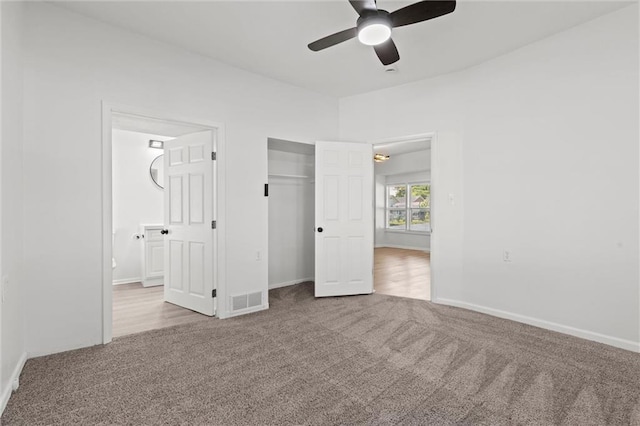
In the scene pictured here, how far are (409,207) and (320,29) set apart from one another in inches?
300

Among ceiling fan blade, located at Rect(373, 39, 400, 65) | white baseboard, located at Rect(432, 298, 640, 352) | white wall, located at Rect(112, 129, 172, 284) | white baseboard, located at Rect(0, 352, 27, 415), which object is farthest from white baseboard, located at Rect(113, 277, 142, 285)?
ceiling fan blade, located at Rect(373, 39, 400, 65)

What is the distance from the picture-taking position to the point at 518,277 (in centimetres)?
353

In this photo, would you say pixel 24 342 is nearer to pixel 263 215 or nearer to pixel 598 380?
pixel 263 215

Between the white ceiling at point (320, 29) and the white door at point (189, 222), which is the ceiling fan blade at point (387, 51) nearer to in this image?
the white ceiling at point (320, 29)

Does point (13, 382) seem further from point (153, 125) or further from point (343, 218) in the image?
point (343, 218)

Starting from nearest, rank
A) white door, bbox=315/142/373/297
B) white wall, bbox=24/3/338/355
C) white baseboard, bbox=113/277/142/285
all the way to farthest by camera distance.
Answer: white wall, bbox=24/3/338/355 → white door, bbox=315/142/373/297 → white baseboard, bbox=113/277/142/285

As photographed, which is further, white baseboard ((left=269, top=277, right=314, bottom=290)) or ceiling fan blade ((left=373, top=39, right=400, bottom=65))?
white baseboard ((left=269, top=277, right=314, bottom=290))

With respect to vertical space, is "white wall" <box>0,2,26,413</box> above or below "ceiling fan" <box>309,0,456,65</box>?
below

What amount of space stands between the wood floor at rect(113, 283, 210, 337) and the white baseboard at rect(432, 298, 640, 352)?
3029 millimetres

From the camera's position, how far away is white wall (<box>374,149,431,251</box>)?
8977 mm

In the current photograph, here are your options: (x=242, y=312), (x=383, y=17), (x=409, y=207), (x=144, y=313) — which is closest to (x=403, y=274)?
(x=242, y=312)

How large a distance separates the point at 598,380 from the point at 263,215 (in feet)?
11.1

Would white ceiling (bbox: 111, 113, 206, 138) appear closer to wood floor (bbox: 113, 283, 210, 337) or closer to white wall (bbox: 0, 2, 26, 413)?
white wall (bbox: 0, 2, 26, 413)

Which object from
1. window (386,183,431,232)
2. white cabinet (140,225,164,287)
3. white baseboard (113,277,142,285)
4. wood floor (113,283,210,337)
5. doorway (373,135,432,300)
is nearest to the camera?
wood floor (113,283,210,337)
